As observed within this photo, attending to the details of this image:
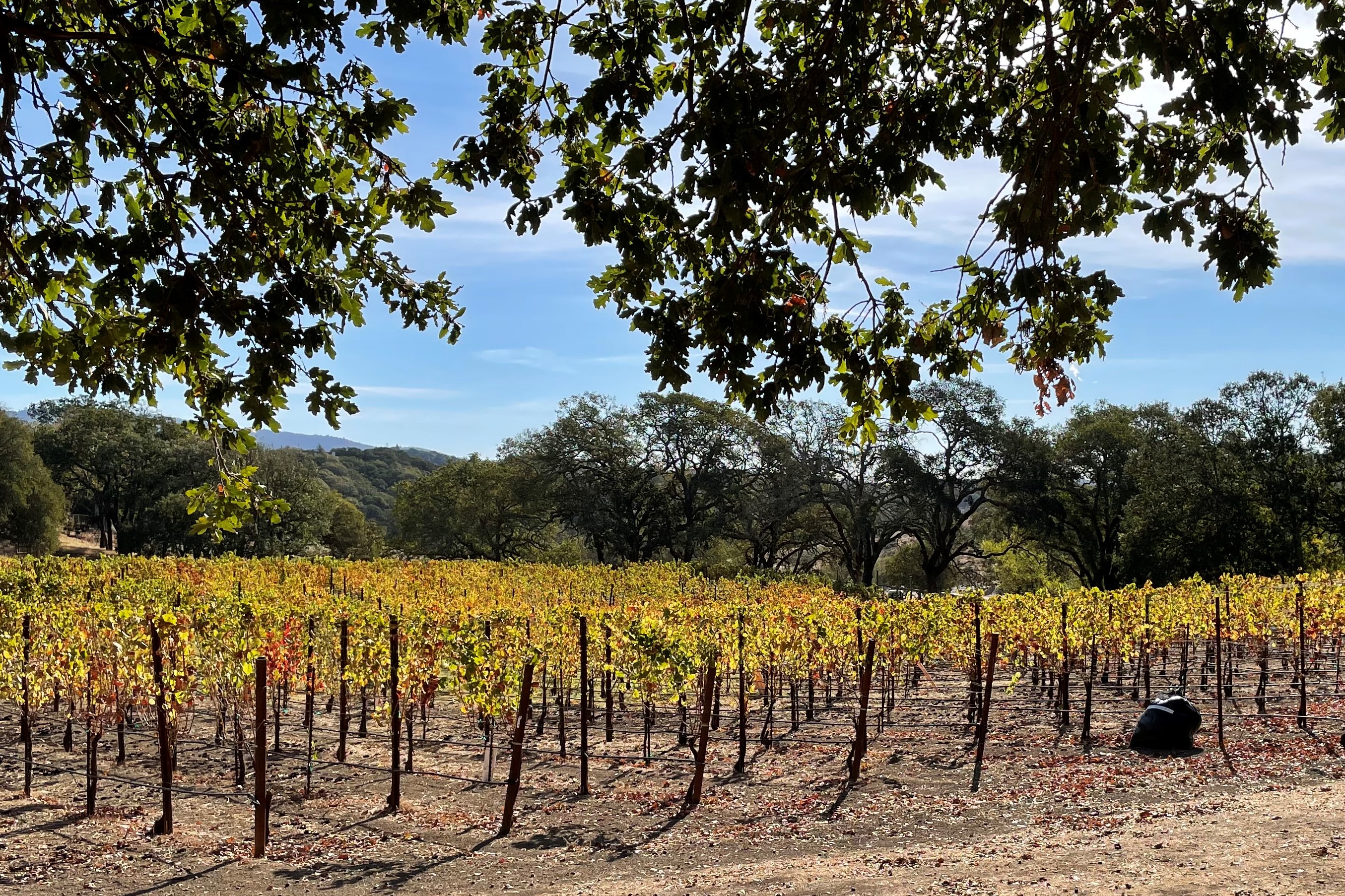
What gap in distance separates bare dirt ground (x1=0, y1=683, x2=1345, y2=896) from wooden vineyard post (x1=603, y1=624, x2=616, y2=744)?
14.2 inches

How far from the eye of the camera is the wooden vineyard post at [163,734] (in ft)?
28.0

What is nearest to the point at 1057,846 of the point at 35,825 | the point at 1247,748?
the point at 1247,748

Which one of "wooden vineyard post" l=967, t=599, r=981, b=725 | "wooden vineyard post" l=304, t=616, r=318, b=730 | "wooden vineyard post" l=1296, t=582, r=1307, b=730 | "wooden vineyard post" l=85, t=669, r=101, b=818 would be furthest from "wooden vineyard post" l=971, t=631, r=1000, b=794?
"wooden vineyard post" l=85, t=669, r=101, b=818

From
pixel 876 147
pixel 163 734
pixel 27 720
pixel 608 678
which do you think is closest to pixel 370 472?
pixel 608 678

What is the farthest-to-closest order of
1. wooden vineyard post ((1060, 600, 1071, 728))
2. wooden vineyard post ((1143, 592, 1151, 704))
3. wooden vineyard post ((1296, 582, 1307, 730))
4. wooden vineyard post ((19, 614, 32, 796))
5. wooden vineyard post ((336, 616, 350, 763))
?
wooden vineyard post ((1143, 592, 1151, 704))
wooden vineyard post ((1060, 600, 1071, 728))
wooden vineyard post ((1296, 582, 1307, 730))
wooden vineyard post ((336, 616, 350, 763))
wooden vineyard post ((19, 614, 32, 796))

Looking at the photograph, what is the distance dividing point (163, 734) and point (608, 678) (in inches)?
216

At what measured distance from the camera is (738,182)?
4.57 metres

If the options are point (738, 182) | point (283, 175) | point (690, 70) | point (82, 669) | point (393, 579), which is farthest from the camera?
point (393, 579)

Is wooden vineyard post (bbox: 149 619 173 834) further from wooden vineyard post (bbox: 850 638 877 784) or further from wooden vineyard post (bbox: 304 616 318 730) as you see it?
wooden vineyard post (bbox: 850 638 877 784)

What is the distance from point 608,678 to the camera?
41.8ft

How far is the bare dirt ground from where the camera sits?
7.41m

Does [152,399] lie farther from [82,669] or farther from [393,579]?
[393,579]

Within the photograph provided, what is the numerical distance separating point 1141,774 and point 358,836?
26.3 ft

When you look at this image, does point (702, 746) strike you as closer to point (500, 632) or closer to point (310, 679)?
point (500, 632)
